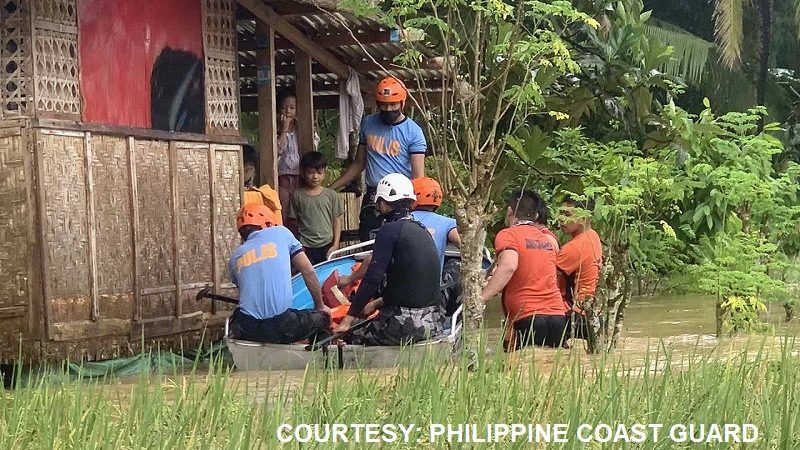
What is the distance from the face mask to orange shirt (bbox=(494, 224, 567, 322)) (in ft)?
6.01

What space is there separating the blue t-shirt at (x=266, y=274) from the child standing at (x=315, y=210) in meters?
2.04

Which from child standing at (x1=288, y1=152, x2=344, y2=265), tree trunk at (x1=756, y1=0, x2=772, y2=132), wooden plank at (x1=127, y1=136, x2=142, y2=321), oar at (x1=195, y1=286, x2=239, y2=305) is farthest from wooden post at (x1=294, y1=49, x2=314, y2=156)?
tree trunk at (x1=756, y1=0, x2=772, y2=132)

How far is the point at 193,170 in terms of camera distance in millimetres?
9438

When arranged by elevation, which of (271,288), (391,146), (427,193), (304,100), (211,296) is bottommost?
(211,296)

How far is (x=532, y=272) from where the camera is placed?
8422mm

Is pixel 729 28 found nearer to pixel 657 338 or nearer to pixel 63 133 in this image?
pixel 657 338

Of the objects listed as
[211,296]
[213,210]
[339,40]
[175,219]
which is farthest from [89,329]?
[339,40]

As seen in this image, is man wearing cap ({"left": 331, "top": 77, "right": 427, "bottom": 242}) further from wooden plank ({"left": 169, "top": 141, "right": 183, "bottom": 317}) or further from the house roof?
wooden plank ({"left": 169, "top": 141, "right": 183, "bottom": 317})

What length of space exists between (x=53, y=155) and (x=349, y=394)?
12.1 feet

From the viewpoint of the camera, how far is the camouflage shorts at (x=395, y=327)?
303 inches

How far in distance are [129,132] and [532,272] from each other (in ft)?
9.85

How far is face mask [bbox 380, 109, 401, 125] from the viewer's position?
986 centimetres

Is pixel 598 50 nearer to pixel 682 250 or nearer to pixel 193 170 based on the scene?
pixel 682 250

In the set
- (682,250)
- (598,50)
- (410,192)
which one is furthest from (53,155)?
(682,250)
